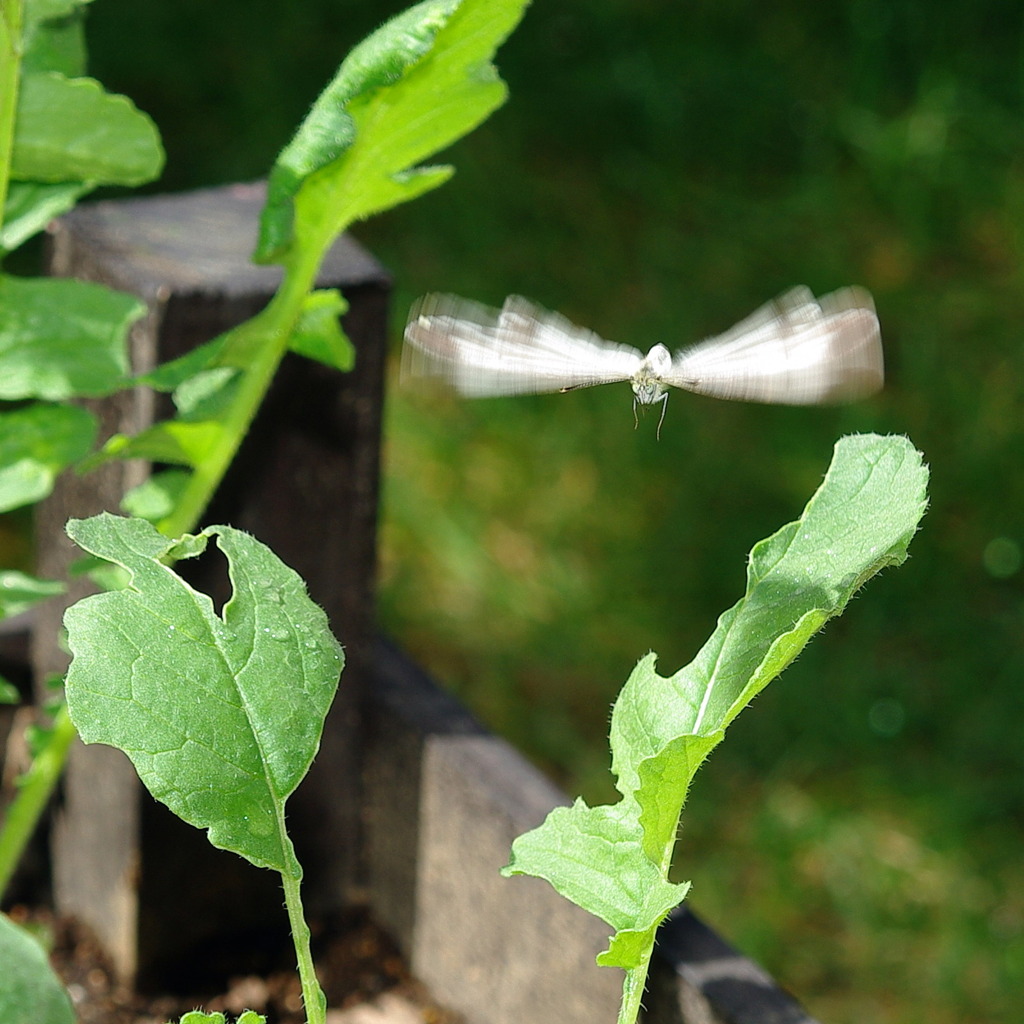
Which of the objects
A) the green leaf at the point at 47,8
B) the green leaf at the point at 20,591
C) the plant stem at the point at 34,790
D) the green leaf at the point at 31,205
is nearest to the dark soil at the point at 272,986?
the plant stem at the point at 34,790

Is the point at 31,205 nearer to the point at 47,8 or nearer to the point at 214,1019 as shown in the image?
the point at 47,8

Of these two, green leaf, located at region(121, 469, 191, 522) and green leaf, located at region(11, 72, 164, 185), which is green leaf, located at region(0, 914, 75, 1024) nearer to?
green leaf, located at region(121, 469, 191, 522)

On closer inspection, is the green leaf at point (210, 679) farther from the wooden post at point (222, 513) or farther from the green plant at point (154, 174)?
the wooden post at point (222, 513)

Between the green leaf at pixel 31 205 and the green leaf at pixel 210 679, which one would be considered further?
the green leaf at pixel 31 205

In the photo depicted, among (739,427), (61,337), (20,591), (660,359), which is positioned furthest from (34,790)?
(739,427)

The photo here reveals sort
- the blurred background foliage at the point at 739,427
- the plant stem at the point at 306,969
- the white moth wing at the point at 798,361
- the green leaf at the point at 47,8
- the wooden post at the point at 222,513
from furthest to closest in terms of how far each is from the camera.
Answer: the blurred background foliage at the point at 739,427
the wooden post at the point at 222,513
the green leaf at the point at 47,8
the plant stem at the point at 306,969
the white moth wing at the point at 798,361

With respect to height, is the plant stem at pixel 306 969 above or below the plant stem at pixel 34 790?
above

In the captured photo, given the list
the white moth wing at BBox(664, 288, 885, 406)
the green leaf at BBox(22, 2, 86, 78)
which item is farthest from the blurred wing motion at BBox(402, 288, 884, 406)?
the green leaf at BBox(22, 2, 86, 78)

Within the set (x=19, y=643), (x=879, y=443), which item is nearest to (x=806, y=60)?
(x=19, y=643)
